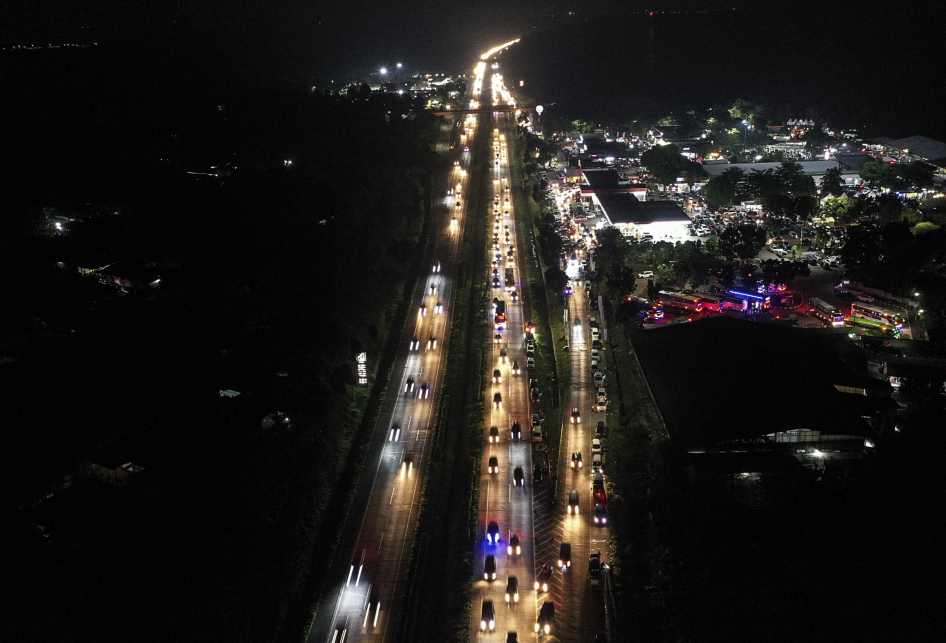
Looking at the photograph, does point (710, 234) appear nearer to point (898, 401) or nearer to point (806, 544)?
point (898, 401)

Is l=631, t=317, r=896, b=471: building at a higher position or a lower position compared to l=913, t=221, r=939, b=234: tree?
lower

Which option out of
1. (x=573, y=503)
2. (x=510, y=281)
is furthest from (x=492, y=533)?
(x=510, y=281)

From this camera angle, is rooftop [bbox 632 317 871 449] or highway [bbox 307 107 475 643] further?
rooftop [bbox 632 317 871 449]

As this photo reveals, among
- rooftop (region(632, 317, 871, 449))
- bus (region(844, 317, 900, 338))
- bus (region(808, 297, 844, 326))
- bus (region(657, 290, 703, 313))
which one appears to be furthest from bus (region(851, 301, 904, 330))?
bus (region(657, 290, 703, 313))

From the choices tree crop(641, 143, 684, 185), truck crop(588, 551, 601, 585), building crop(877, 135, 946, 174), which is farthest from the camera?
building crop(877, 135, 946, 174)

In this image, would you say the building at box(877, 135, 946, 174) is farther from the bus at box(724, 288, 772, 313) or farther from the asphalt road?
the asphalt road

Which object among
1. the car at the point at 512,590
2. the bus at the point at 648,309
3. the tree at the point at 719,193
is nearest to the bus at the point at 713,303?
the bus at the point at 648,309
